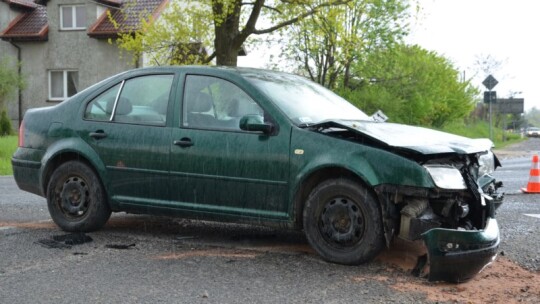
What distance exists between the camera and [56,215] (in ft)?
21.0

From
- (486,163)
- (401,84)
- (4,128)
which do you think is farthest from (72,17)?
(486,163)

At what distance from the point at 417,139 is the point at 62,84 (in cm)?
2966

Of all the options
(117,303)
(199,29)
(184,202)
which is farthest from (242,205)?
(199,29)

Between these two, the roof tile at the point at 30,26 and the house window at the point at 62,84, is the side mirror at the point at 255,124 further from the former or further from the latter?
the roof tile at the point at 30,26

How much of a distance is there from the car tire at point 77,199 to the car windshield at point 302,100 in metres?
1.93

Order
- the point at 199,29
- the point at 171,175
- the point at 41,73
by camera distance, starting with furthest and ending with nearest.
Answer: the point at 41,73 → the point at 199,29 → the point at 171,175

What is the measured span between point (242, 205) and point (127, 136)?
142 centimetres

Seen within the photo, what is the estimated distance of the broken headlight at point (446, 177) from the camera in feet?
15.2

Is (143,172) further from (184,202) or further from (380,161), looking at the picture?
(380,161)

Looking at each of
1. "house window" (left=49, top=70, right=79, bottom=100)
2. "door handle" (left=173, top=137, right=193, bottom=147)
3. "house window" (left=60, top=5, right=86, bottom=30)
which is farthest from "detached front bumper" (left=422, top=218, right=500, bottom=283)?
"house window" (left=60, top=5, right=86, bottom=30)

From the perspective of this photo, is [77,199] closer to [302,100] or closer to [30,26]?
[302,100]

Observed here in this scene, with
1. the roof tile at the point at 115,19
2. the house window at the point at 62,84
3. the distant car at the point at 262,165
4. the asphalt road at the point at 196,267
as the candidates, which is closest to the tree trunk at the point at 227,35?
the asphalt road at the point at 196,267

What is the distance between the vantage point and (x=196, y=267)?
5031mm

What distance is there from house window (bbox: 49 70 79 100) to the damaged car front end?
28952mm
